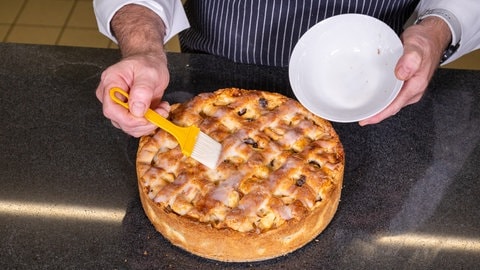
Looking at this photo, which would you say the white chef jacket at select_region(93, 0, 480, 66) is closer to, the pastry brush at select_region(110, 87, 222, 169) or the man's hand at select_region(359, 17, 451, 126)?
the man's hand at select_region(359, 17, 451, 126)

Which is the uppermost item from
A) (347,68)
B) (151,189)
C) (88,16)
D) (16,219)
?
(347,68)

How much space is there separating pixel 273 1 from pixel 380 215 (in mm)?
597

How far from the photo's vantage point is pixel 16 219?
129 centimetres

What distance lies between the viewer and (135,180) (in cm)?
136

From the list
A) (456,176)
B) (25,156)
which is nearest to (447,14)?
(456,176)

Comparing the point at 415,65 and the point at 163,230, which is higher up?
the point at 415,65

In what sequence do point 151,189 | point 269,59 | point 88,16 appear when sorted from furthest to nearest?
point 88,16, point 269,59, point 151,189

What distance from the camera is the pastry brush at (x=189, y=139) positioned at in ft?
3.98

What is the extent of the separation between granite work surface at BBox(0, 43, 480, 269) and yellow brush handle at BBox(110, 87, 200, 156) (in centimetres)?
19

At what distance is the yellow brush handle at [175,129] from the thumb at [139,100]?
0.02 metres

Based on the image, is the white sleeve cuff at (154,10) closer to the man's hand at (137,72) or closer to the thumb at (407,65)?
the man's hand at (137,72)

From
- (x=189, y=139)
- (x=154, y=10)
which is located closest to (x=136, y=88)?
(x=189, y=139)

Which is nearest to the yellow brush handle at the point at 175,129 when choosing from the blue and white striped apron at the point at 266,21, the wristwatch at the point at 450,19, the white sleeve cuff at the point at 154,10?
the white sleeve cuff at the point at 154,10

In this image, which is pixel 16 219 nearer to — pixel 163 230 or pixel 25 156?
pixel 25 156
